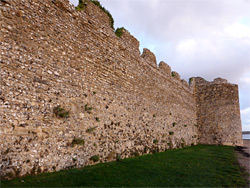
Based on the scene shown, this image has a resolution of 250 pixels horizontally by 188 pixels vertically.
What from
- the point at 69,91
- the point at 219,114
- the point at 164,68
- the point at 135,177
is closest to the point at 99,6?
the point at 69,91

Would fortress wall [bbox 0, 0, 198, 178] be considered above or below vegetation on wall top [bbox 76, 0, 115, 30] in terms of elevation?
below

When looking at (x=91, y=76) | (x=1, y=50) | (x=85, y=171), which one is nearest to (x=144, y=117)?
(x=91, y=76)

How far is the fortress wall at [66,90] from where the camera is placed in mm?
4922

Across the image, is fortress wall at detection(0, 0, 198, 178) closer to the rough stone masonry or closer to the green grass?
the rough stone masonry

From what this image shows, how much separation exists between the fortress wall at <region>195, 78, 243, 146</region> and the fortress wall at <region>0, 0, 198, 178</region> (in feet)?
33.0

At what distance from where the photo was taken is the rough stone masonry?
4941 mm

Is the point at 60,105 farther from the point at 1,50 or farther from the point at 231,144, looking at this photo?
the point at 231,144

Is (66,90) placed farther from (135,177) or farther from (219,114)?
(219,114)

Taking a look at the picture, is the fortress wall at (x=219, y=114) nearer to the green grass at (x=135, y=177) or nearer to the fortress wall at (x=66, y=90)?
the fortress wall at (x=66, y=90)

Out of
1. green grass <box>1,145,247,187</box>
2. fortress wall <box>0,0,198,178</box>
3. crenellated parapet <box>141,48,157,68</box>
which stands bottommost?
green grass <box>1,145,247,187</box>

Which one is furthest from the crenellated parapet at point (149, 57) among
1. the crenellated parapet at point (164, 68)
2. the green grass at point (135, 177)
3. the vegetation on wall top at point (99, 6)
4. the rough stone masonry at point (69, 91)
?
the green grass at point (135, 177)

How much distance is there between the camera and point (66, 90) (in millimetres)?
6344

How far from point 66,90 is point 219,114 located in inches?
660

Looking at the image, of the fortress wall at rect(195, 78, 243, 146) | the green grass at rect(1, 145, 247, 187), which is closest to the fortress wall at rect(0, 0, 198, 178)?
the green grass at rect(1, 145, 247, 187)
